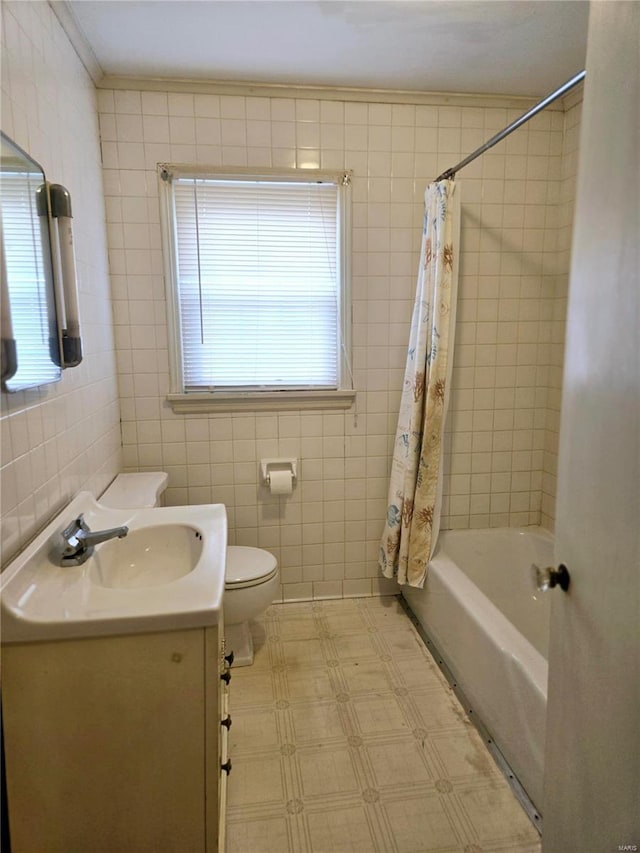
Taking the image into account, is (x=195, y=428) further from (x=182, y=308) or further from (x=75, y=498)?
(x=75, y=498)

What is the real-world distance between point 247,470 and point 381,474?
703 mm

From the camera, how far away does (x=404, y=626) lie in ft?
7.95

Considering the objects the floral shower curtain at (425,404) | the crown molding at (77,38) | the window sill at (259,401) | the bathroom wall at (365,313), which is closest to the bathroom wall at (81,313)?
the crown molding at (77,38)

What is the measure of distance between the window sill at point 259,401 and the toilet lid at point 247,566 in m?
0.69

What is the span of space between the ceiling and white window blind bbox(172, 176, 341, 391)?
17.5 inches

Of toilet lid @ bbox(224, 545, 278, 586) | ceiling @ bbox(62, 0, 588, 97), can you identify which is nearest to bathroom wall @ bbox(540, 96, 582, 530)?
ceiling @ bbox(62, 0, 588, 97)

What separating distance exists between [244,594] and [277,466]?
2.29ft

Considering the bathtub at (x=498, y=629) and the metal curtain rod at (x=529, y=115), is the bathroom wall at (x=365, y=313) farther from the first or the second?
the metal curtain rod at (x=529, y=115)

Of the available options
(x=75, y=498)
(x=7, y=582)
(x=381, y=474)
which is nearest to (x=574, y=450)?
(x=7, y=582)

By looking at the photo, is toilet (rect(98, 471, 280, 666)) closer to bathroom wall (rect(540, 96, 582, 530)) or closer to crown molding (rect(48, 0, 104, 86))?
bathroom wall (rect(540, 96, 582, 530))

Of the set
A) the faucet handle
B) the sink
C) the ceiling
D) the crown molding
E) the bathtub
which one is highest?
the ceiling

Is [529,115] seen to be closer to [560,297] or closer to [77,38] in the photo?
[560,297]

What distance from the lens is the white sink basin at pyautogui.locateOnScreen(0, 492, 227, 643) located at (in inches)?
40.4

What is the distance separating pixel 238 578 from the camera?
2.00 meters
